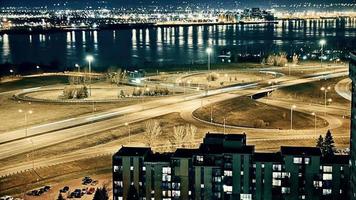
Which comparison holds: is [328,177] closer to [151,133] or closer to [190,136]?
[190,136]

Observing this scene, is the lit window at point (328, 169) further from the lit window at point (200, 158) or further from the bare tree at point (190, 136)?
the bare tree at point (190, 136)

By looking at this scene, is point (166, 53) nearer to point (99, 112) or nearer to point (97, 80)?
point (97, 80)

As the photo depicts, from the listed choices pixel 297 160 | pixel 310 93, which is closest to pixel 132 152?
pixel 297 160

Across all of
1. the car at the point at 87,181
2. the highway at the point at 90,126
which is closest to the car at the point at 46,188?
the car at the point at 87,181

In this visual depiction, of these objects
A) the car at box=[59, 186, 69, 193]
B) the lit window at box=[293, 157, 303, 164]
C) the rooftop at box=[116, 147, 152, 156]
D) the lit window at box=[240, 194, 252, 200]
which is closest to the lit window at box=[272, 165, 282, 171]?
the lit window at box=[293, 157, 303, 164]

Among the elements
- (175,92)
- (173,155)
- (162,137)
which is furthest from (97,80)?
(173,155)

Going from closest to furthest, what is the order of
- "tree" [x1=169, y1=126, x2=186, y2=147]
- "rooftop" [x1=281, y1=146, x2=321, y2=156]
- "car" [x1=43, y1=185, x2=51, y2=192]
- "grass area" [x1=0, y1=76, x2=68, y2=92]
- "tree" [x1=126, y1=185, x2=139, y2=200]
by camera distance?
"tree" [x1=126, y1=185, x2=139, y2=200], "rooftop" [x1=281, y1=146, x2=321, y2=156], "car" [x1=43, y1=185, x2=51, y2=192], "tree" [x1=169, y1=126, x2=186, y2=147], "grass area" [x1=0, y1=76, x2=68, y2=92]

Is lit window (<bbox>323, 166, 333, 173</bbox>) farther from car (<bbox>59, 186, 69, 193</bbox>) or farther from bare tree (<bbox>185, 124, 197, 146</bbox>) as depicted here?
car (<bbox>59, 186, 69, 193</bbox>)
